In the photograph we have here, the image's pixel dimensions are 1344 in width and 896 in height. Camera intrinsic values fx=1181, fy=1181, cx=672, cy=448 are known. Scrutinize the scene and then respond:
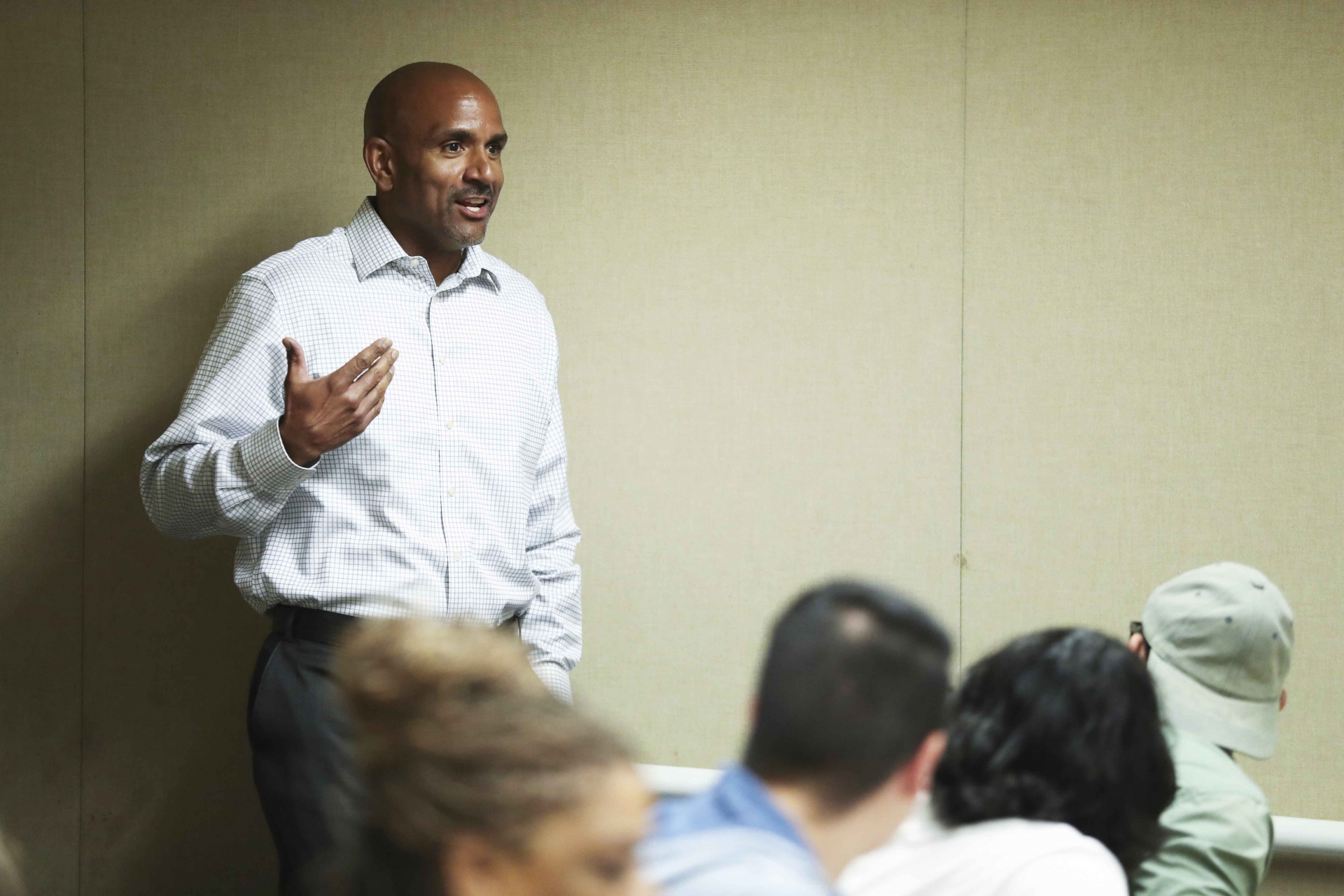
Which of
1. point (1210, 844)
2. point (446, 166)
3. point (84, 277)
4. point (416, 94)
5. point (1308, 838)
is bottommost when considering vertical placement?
point (1308, 838)

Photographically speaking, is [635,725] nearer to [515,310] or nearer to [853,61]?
[515,310]

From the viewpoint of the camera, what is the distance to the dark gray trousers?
1898mm

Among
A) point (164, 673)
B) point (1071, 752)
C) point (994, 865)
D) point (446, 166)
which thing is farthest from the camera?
point (164, 673)

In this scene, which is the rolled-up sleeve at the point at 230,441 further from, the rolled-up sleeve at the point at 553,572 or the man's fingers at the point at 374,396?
the rolled-up sleeve at the point at 553,572

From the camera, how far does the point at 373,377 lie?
180cm

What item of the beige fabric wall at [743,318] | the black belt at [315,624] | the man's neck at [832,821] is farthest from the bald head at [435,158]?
the man's neck at [832,821]

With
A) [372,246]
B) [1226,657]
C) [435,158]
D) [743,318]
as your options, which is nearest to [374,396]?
[372,246]

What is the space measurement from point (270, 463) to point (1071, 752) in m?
1.20

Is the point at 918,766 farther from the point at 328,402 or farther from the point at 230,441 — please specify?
the point at 230,441

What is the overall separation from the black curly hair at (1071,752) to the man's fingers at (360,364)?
1.02 metres

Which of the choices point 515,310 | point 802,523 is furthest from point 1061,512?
point 515,310

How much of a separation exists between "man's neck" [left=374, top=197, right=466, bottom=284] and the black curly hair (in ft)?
4.20

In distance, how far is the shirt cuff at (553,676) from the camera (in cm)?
206

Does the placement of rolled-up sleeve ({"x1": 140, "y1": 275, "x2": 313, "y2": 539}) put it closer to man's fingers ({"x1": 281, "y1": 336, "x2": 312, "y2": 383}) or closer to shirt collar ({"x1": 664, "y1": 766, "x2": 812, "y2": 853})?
man's fingers ({"x1": 281, "y1": 336, "x2": 312, "y2": 383})
